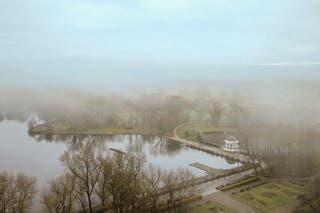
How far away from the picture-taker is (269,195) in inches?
643

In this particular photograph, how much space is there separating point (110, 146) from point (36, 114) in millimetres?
26053

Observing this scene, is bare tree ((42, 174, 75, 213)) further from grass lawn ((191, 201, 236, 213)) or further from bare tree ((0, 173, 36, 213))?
grass lawn ((191, 201, 236, 213))

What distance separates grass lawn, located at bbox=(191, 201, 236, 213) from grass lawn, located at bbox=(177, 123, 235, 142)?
57.1ft

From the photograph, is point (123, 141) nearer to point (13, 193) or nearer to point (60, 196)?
point (60, 196)

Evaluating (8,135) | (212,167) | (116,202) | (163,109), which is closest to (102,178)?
(116,202)

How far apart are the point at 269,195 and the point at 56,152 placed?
64.4ft

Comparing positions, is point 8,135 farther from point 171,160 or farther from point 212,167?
point 212,167

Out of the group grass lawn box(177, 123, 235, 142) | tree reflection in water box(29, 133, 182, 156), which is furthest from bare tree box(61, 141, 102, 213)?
grass lawn box(177, 123, 235, 142)

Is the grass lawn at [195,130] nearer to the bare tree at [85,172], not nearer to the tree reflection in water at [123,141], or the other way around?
the tree reflection in water at [123,141]

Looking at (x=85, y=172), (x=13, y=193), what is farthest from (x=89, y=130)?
(x=13, y=193)

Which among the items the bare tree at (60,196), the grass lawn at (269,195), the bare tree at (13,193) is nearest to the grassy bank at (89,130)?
the grass lawn at (269,195)

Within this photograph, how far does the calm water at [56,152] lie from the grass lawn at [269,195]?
493 cm

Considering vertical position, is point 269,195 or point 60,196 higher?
point 60,196

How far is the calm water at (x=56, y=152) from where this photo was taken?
21812mm
